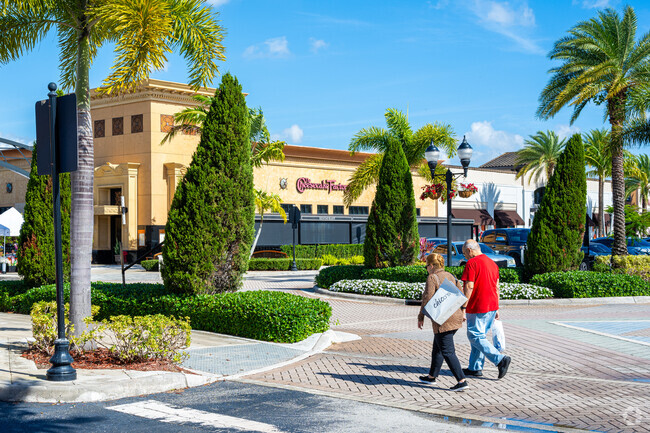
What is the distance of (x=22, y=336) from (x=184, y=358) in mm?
3632

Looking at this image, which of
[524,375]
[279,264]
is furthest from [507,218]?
[524,375]

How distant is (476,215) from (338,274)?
37.0 metres

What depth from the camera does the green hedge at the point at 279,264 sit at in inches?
1307

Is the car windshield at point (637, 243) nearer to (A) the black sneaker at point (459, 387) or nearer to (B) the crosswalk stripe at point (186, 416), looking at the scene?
(A) the black sneaker at point (459, 387)

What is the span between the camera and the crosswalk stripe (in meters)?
6.25

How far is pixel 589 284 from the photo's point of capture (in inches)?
720

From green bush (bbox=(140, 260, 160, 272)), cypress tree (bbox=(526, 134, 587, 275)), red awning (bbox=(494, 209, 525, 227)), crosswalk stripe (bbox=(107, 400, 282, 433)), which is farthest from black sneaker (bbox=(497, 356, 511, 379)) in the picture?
red awning (bbox=(494, 209, 525, 227))

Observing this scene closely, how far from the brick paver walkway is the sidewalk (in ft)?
1.11

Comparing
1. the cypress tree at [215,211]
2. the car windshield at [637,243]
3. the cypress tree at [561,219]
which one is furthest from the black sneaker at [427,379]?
the car windshield at [637,243]

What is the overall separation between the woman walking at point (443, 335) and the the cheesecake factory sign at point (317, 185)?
35.3 meters

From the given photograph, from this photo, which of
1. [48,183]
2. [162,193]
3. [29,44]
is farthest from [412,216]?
[162,193]

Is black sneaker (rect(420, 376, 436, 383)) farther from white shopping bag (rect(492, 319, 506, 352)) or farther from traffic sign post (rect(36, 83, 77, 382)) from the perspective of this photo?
traffic sign post (rect(36, 83, 77, 382))

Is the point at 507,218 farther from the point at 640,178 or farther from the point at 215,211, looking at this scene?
the point at 215,211

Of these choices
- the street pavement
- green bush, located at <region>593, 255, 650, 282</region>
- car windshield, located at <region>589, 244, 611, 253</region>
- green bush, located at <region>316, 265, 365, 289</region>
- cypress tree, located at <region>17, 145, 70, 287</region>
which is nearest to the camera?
the street pavement
